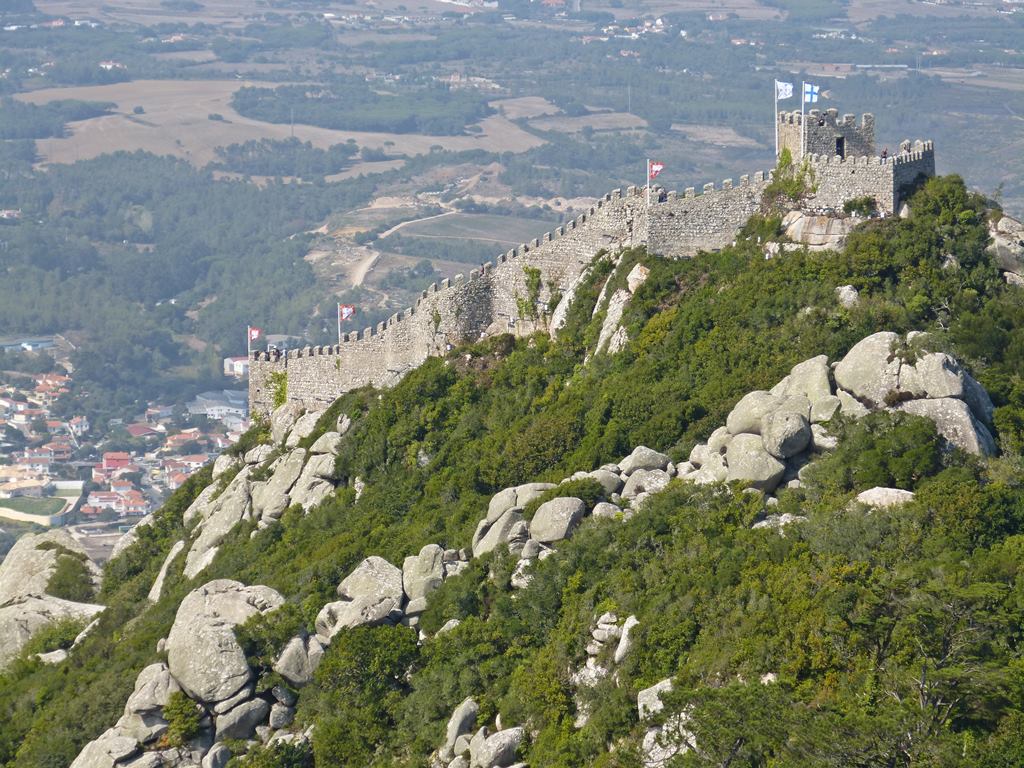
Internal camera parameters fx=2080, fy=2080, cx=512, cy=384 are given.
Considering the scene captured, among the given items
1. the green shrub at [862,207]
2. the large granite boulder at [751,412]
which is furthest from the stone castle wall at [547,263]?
A: the large granite boulder at [751,412]

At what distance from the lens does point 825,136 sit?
182 feet

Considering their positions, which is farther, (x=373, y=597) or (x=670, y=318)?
(x=670, y=318)

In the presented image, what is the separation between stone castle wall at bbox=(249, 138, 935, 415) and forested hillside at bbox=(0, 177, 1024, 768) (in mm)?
855

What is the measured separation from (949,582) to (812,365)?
9833mm

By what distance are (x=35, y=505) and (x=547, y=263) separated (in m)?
116

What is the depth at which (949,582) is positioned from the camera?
36969mm

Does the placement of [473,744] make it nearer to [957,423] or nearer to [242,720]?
[242,720]

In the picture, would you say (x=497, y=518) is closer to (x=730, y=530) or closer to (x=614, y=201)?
(x=730, y=530)

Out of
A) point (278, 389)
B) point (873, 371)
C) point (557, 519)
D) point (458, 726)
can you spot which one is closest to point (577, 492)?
point (557, 519)

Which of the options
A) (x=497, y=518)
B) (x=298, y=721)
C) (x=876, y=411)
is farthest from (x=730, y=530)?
(x=298, y=721)

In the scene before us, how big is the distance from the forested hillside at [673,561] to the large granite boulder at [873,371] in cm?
106

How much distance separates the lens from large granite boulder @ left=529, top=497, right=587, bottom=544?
45000 millimetres

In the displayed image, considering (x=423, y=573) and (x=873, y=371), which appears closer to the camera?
(x=873, y=371)

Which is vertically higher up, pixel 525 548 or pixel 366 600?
pixel 525 548
